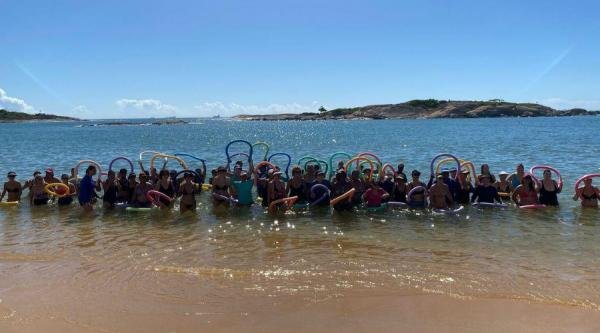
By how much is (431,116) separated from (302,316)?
120420mm

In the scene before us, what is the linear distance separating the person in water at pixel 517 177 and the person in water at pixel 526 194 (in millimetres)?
1057

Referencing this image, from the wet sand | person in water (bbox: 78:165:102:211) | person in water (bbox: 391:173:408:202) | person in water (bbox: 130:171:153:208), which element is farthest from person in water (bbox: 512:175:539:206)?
person in water (bbox: 78:165:102:211)

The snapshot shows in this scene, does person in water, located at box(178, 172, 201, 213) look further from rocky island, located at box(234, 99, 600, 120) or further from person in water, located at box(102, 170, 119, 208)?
rocky island, located at box(234, 99, 600, 120)

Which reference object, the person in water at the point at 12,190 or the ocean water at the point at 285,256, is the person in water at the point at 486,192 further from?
the person in water at the point at 12,190

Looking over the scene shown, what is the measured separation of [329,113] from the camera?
15088cm

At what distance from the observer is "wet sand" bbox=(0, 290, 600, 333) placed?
5.72m

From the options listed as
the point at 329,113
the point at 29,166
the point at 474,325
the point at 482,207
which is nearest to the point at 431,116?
the point at 329,113

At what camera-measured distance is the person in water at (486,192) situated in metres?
12.8

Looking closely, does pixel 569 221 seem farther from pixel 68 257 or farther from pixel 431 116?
pixel 431 116

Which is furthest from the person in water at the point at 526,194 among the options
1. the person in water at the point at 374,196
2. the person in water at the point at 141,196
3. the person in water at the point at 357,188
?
the person in water at the point at 141,196

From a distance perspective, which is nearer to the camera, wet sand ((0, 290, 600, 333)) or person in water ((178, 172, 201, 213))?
wet sand ((0, 290, 600, 333))

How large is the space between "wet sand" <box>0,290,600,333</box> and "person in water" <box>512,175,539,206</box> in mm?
6798

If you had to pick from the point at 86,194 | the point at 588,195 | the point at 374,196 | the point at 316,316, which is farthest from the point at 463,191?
the point at 86,194

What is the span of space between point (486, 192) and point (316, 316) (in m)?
8.06
